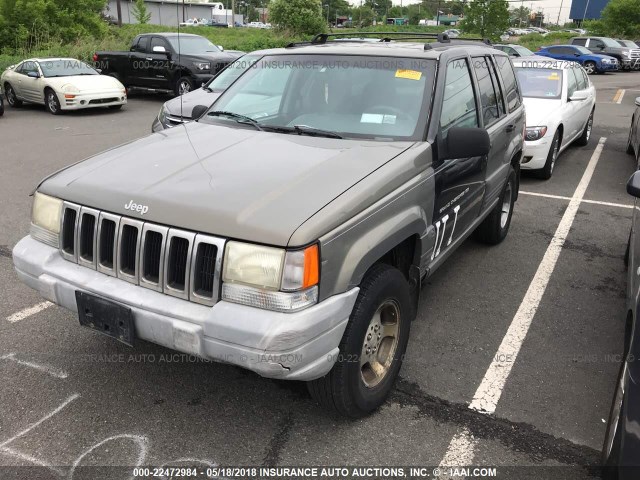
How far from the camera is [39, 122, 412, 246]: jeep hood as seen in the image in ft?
8.20

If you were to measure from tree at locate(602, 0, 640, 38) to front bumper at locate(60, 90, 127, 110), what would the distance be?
39.3 meters

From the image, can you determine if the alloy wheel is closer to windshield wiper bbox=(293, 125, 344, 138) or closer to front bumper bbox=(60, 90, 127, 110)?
windshield wiper bbox=(293, 125, 344, 138)

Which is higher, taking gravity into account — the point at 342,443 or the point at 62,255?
the point at 62,255

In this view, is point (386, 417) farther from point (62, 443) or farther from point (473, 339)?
point (62, 443)

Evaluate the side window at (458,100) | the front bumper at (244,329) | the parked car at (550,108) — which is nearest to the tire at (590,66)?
the parked car at (550,108)

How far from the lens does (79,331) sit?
12.7 feet

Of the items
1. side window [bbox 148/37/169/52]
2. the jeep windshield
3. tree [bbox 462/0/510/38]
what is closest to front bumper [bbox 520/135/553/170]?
the jeep windshield

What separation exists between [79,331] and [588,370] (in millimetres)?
3397

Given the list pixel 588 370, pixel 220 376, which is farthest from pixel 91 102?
pixel 588 370

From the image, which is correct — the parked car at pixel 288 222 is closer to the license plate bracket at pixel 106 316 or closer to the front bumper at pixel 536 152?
the license plate bracket at pixel 106 316

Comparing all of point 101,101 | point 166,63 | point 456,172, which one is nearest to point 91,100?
point 101,101

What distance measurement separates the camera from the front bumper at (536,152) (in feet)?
25.3

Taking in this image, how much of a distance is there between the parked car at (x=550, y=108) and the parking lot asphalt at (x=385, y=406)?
3017mm

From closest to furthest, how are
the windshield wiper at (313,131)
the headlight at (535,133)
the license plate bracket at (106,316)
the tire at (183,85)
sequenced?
1. the license plate bracket at (106,316)
2. the windshield wiper at (313,131)
3. the headlight at (535,133)
4. the tire at (183,85)
